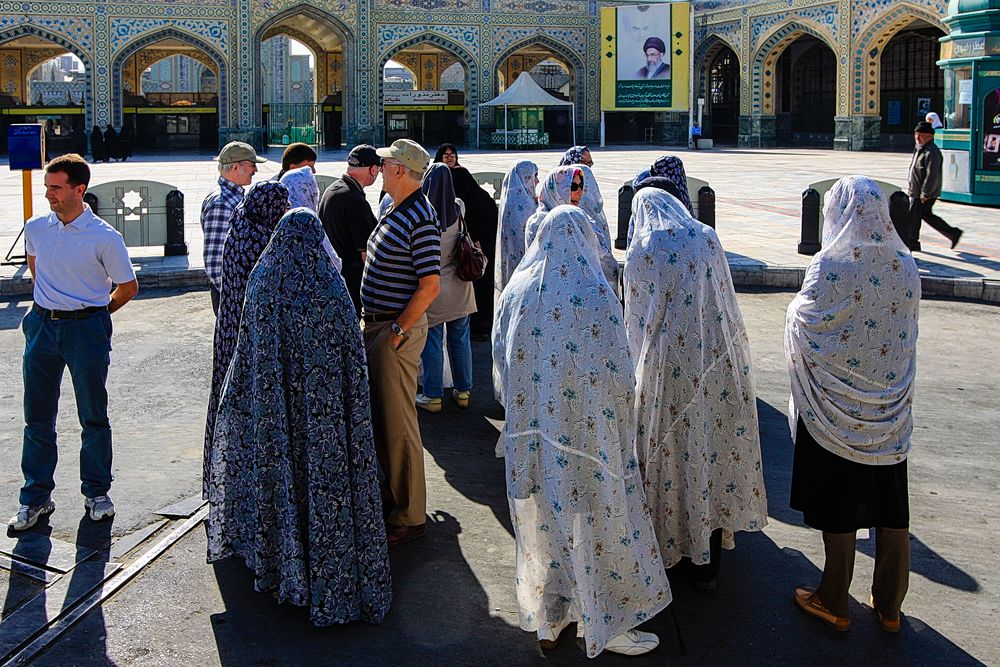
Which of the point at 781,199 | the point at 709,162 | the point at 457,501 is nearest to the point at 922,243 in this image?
the point at 781,199

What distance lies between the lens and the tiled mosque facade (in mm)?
32125

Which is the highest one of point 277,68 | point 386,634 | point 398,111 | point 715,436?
point 277,68

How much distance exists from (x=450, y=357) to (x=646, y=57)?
3022cm

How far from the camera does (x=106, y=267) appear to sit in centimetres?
452

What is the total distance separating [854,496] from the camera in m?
3.65

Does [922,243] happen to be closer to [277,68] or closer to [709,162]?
[709,162]

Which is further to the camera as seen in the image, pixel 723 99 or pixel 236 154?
pixel 723 99

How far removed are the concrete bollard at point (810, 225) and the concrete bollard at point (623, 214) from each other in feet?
5.71

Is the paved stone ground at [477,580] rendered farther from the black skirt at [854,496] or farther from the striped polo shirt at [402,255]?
the striped polo shirt at [402,255]

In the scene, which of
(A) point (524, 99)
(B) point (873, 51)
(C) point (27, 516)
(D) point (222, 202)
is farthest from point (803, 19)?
(C) point (27, 516)

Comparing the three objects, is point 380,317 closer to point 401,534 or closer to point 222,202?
point 401,534

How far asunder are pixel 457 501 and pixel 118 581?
58.2 inches

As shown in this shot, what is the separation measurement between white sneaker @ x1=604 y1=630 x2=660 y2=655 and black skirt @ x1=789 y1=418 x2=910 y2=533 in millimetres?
654

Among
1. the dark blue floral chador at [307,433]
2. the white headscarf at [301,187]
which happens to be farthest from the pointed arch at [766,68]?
the dark blue floral chador at [307,433]
